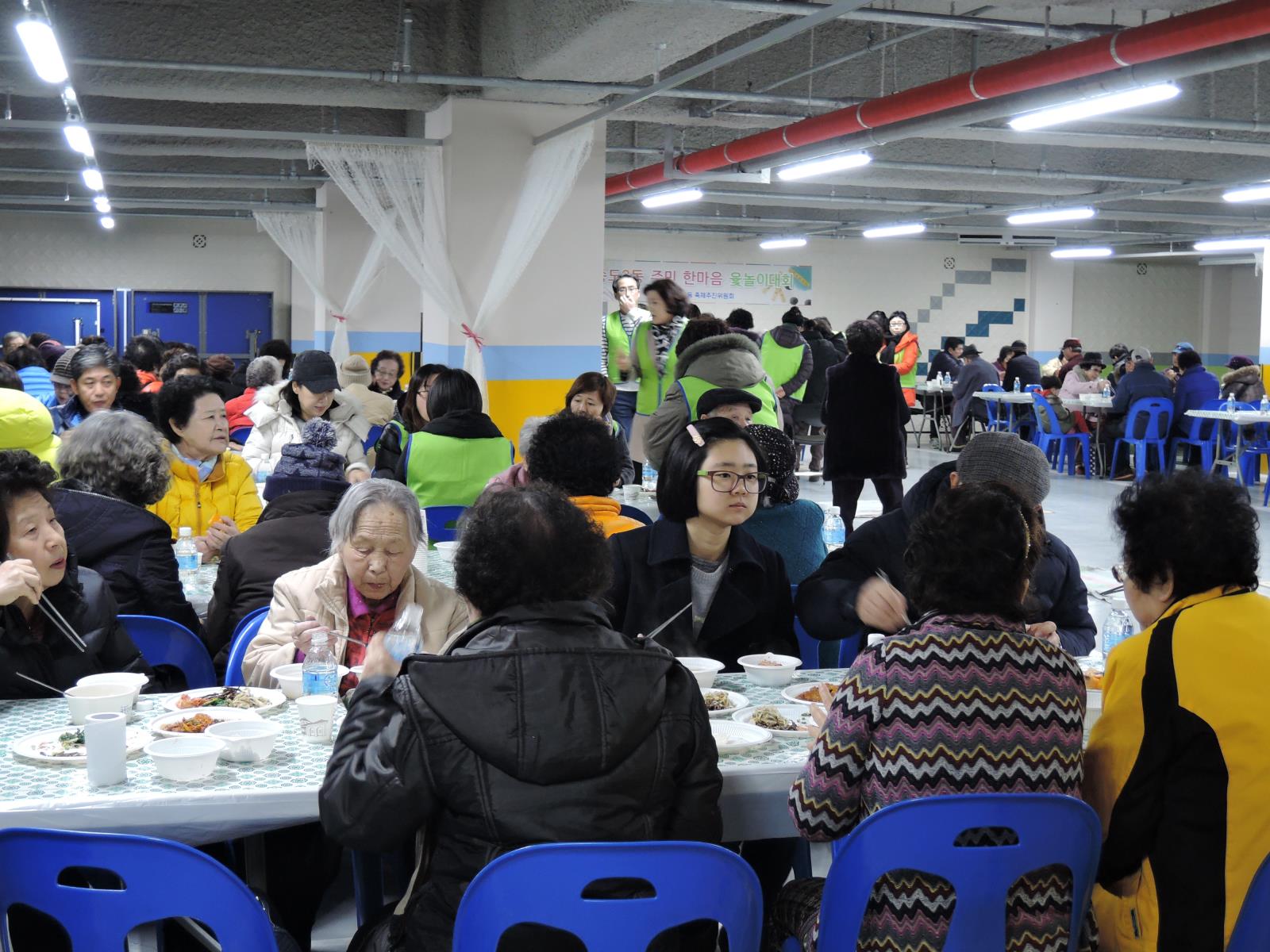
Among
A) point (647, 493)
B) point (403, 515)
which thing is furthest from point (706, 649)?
point (647, 493)

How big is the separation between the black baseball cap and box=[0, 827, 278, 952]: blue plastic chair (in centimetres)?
490

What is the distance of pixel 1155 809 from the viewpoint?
206 cm

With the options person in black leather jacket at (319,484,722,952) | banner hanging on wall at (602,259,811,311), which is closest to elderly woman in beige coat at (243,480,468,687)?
person in black leather jacket at (319,484,722,952)

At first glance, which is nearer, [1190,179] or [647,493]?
[647,493]

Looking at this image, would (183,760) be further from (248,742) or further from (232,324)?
(232,324)

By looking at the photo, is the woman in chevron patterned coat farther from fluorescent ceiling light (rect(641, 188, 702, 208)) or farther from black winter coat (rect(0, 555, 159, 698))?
fluorescent ceiling light (rect(641, 188, 702, 208))

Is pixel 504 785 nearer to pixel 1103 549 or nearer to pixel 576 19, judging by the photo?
pixel 576 19

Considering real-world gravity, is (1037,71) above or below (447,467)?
above

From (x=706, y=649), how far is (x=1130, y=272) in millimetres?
23083

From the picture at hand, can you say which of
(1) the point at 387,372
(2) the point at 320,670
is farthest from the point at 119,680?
(1) the point at 387,372

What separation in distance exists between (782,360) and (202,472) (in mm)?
7027

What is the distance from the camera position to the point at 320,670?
263 cm

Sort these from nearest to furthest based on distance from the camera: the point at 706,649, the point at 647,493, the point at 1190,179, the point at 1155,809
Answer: the point at 1155,809 → the point at 706,649 → the point at 647,493 → the point at 1190,179

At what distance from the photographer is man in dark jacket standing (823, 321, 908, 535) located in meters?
8.12
